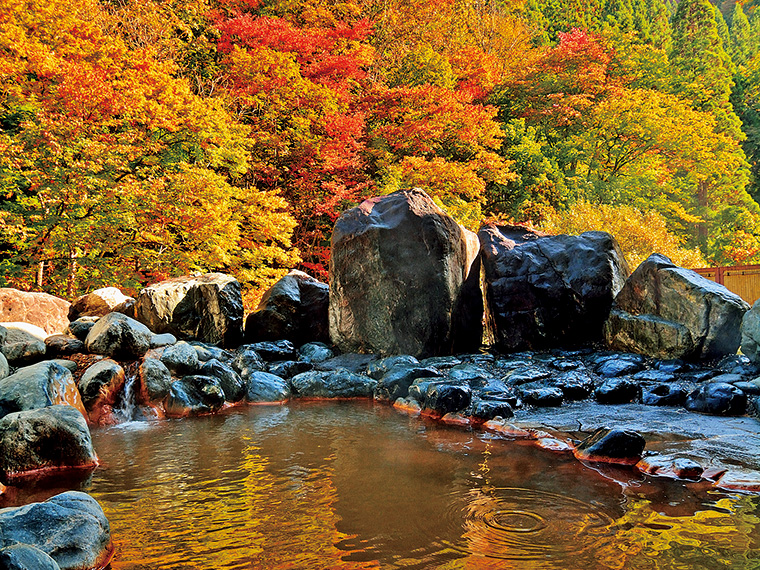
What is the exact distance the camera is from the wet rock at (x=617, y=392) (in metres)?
6.77

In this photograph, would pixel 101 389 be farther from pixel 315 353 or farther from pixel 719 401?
pixel 719 401

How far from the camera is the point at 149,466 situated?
486 cm

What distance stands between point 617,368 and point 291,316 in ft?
22.2

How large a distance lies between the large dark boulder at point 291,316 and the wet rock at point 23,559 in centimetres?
913

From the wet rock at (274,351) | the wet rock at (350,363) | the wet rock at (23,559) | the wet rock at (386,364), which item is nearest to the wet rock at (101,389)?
the wet rock at (274,351)

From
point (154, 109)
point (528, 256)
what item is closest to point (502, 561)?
point (528, 256)

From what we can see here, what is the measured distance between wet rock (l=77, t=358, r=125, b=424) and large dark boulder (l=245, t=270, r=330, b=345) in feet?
13.6

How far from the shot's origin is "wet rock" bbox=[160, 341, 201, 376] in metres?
8.19

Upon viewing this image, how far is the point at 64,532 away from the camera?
2934 mm

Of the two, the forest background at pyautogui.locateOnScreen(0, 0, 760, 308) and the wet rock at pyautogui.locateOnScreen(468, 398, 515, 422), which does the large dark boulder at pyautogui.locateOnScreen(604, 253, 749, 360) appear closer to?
the wet rock at pyautogui.locateOnScreen(468, 398, 515, 422)

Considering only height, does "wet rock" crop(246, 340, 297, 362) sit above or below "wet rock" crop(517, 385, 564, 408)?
above

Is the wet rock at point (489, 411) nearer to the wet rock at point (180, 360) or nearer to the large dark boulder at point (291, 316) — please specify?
the wet rock at point (180, 360)

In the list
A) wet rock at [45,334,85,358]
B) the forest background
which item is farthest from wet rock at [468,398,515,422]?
the forest background

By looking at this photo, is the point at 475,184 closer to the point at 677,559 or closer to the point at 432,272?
the point at 432,272
